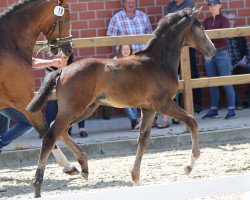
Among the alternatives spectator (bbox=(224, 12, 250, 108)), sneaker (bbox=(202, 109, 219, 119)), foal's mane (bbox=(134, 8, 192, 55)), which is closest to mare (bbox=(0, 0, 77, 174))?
foal's mane (bbox=(134, 8, 192, 55))

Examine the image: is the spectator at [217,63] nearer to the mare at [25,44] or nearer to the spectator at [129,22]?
the spectator at [129,22]

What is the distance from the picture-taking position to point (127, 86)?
297 inches

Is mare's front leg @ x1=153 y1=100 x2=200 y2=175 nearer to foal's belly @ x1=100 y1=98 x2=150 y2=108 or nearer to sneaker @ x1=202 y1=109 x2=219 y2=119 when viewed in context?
foal's belly @ x1=100 y1=98 x2=150 y2=108

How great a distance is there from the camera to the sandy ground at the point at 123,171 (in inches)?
322

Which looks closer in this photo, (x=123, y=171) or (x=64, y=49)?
(x=64, y=49)

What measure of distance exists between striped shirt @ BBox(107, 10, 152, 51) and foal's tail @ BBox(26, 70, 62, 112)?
465cm

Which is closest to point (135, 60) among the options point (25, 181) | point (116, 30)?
point (25, 181)

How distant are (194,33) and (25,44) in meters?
1.96

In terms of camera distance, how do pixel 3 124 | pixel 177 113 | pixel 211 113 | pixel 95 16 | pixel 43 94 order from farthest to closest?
pixel 95 16
pixel 211 113
pixel 3 124
pixel 177 113
pixel 43 94

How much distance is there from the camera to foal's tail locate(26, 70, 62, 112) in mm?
7293

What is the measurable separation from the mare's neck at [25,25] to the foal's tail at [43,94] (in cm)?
121

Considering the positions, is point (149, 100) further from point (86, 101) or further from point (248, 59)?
point (248, 59)

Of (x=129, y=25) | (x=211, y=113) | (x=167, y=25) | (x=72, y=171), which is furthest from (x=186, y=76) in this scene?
(x=72, y=171)

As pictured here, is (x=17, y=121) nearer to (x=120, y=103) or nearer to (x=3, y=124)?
(x=3, y=124)
